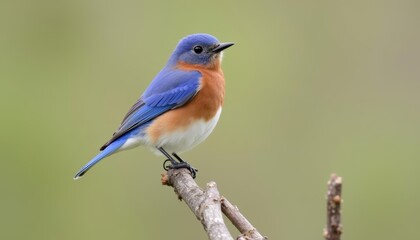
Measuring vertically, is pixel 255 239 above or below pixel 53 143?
below

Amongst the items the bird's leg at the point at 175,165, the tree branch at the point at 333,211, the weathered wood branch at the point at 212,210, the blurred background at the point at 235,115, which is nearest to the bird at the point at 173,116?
the bird's leg at the point at 175,165

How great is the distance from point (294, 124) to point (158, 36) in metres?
2.27

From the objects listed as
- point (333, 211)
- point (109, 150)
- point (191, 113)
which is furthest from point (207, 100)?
point (333, 211)

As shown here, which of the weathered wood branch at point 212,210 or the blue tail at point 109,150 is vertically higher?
the blue tail at point 109,150

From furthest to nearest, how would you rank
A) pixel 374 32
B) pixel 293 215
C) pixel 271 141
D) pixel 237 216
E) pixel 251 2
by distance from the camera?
pixel 251 2
pixel 374 32
pixel 271 141
pixel 293 215
pixel 237 216

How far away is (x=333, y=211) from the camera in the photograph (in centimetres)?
A: 288

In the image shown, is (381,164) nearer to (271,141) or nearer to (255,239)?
(271,141)

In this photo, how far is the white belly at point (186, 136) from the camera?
621 centimetres

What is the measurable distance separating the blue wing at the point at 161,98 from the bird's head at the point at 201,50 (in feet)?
0.62

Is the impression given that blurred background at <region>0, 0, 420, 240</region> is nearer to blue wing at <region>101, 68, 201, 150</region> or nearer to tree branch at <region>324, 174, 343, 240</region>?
blue wing at <region>101, 68, 201, 150</region>

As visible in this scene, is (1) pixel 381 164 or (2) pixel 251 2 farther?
(2) pixel 251 2

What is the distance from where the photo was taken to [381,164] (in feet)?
31.1

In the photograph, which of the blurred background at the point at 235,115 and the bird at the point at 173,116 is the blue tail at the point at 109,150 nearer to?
the bird at the point at 173,116

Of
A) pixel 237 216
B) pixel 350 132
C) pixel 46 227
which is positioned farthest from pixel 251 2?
pixel 237 216
